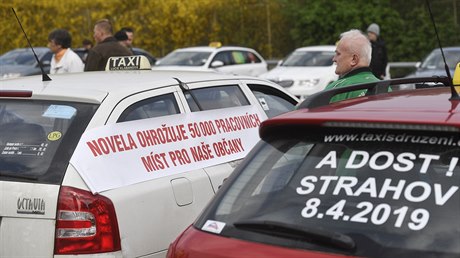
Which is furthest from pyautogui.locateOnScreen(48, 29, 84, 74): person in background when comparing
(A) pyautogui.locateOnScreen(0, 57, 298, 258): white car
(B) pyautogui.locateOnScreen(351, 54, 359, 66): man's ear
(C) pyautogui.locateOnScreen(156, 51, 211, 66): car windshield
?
(C) pyautogui.locateOnScreen(156, 51, 211, 66): car windshield

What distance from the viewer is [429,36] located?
33.1m

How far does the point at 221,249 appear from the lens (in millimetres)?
3525

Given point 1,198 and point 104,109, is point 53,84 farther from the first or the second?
point 1,198

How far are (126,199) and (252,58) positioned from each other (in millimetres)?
21617

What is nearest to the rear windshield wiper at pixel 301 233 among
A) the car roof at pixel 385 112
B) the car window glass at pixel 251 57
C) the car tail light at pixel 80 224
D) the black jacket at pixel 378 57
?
the car roof at pixel 385 112

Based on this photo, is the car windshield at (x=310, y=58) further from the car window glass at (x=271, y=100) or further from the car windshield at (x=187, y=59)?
the car window glass at (x=271, y=100)

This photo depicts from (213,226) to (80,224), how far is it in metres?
1.58

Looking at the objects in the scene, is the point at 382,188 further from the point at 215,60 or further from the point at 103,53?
the point at 215,60

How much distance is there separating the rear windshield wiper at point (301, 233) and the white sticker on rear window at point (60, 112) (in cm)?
216

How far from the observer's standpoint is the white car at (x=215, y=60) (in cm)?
2420

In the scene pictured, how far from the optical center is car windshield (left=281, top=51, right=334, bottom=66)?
22.8 meters

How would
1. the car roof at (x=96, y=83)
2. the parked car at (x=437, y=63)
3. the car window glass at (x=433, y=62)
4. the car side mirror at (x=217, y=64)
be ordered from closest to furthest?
the car roof at (x=96, y=83), the parked car at (x=437, y=63), the car window glass at (x=433, y=62), the car side mirror at (x=217, y=64)

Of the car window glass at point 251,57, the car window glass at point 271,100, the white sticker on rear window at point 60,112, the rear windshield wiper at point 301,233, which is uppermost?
the rear windshield wiper at point 301,233

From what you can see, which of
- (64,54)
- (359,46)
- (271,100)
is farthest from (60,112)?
(64,54)
